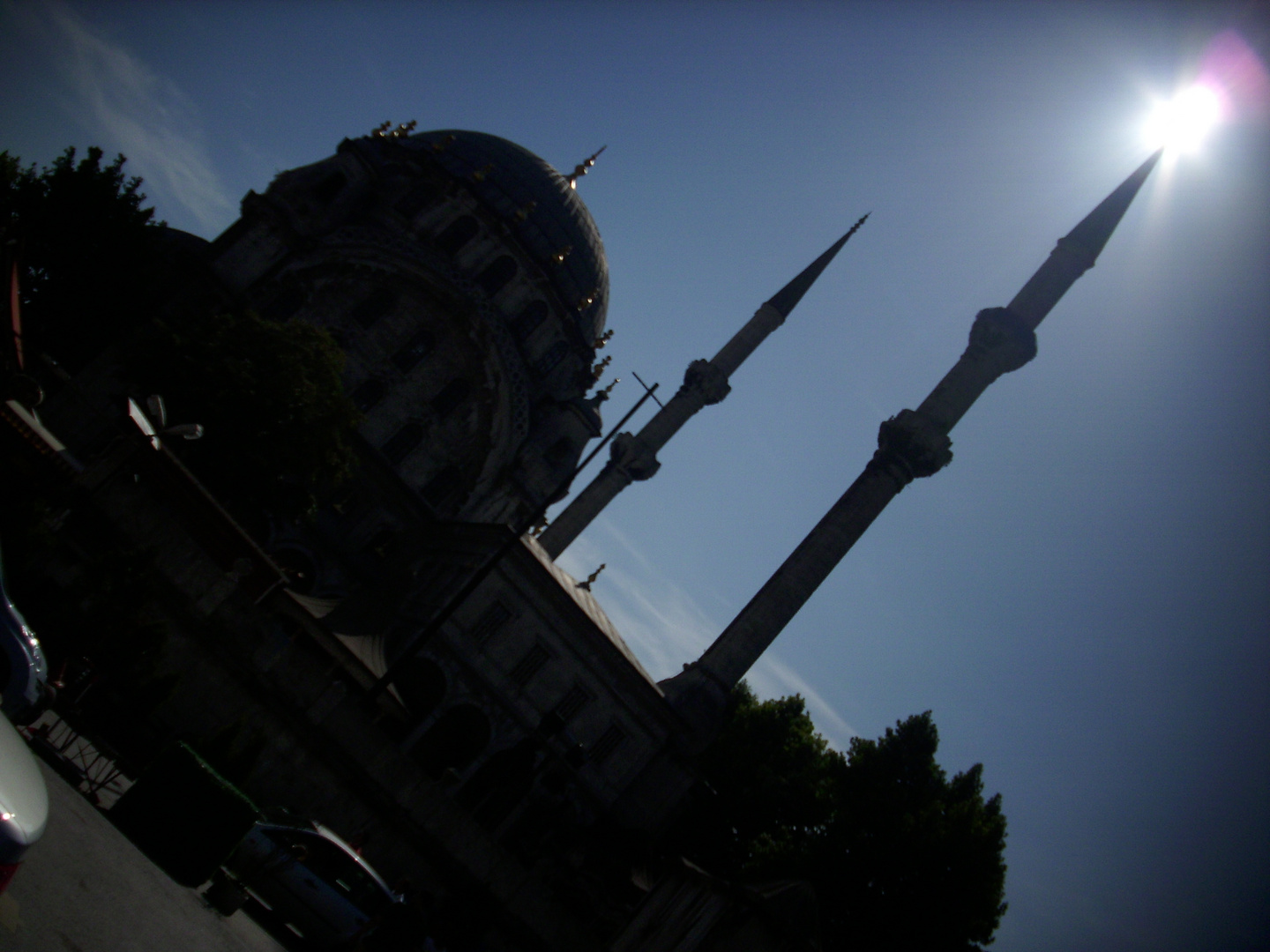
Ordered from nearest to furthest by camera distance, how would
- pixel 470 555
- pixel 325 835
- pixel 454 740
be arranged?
1. pixel 325 835
2. pixel 454 740
3. pixel 470 555

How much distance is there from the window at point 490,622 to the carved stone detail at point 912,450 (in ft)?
64.4

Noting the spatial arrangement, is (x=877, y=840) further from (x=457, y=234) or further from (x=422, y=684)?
(x=457, y=234)

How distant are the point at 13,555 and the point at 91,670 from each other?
7.91 ft

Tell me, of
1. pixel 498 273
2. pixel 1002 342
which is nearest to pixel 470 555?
pixel 498 273

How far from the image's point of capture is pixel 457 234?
35.8 meters

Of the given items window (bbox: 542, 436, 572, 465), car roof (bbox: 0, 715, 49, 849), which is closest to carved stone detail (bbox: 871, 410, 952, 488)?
window (bbox: 542, 436, 572, 465)

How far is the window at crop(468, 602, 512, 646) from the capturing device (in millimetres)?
25531

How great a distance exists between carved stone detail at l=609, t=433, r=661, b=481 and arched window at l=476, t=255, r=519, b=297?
949 centimetres

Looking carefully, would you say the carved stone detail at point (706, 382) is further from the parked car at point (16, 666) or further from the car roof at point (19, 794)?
the car roof at point (19, 794)

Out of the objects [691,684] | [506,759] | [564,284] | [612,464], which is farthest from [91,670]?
[564,284]

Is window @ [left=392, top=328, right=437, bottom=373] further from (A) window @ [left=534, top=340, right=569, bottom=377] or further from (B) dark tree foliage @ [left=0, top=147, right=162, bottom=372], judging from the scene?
(B) dark tree foliage @ [left=0, top=147, right=162, bottom=372]

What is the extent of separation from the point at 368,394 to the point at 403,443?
8.19 ft

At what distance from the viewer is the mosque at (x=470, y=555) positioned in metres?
15.8

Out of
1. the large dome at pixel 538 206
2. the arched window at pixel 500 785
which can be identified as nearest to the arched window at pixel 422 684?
the arched window at pixel 500 785
